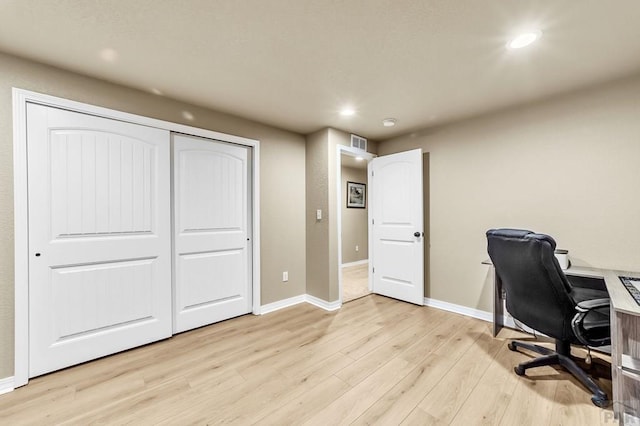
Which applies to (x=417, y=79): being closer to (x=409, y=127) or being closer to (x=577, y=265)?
(x=409, y=127)

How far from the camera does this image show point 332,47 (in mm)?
1833

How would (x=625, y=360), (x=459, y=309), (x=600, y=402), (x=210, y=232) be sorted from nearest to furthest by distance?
(x=625, y=360) → (x=600, y=402) → (x=210, y=232) → (x=459, y=309)

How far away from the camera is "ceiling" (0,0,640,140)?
1.50 metres

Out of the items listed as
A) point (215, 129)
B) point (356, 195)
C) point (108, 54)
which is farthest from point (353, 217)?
point (108, 54)

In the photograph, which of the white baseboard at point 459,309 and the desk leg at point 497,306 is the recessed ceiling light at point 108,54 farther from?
the white baseboard at point 459,309

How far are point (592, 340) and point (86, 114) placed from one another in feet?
13.1

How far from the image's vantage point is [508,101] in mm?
2701

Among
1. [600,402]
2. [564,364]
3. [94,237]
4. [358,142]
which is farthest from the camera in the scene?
[358,142]

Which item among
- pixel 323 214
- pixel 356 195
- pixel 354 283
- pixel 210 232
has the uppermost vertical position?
pixel 356 195

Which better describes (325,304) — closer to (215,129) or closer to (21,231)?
(215,129)

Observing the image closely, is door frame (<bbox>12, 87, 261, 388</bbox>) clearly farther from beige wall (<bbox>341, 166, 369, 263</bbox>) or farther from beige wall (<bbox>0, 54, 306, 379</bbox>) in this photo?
beige wall (<bbox>341, 166, 369, 263</bbox>)

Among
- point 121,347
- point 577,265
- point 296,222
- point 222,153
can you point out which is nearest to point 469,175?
point 577,265

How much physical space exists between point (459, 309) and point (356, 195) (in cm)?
350

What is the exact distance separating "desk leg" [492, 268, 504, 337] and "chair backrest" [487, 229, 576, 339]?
2.13 feet
